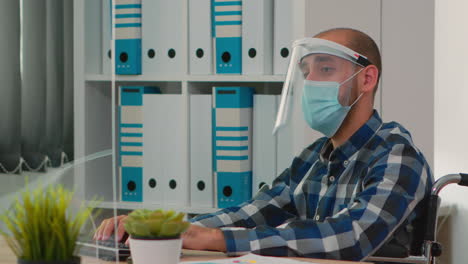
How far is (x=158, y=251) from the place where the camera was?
3.68 feet

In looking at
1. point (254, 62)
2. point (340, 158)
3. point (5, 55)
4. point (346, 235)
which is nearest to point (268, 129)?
point (254, 62)

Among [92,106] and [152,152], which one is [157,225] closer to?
[92,106]

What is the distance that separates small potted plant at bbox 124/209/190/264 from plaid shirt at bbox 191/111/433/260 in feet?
1.25

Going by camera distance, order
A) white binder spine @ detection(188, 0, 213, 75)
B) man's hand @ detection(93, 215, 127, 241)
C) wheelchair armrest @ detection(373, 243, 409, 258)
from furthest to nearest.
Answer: white binder spine @ detection(188, 0, 213, 75), wheelchair armrest @ detection(373, 243, 409, 258), man's hand @ detection(93, 215, 127, 241)

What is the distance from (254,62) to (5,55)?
157cm

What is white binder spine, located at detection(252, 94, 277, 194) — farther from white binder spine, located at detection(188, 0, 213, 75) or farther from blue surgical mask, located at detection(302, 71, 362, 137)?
blue surgical mask, located at detection(302, 71, 362, 137)

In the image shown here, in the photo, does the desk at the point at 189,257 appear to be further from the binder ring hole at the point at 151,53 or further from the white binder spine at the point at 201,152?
the binder ring hole at the point at 151,53

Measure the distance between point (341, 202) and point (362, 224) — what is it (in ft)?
0.65

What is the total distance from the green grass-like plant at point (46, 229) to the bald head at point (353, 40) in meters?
1.08

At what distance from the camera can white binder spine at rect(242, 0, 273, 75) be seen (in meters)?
2.90

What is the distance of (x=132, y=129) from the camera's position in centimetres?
311

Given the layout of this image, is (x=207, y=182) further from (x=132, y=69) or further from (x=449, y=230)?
(x=449, y=230)

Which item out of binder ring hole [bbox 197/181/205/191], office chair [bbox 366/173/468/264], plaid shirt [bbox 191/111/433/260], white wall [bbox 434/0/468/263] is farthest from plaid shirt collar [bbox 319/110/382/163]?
binder ring hole [bbox 197/181/205/191]

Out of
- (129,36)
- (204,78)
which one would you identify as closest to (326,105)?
(204,78)
